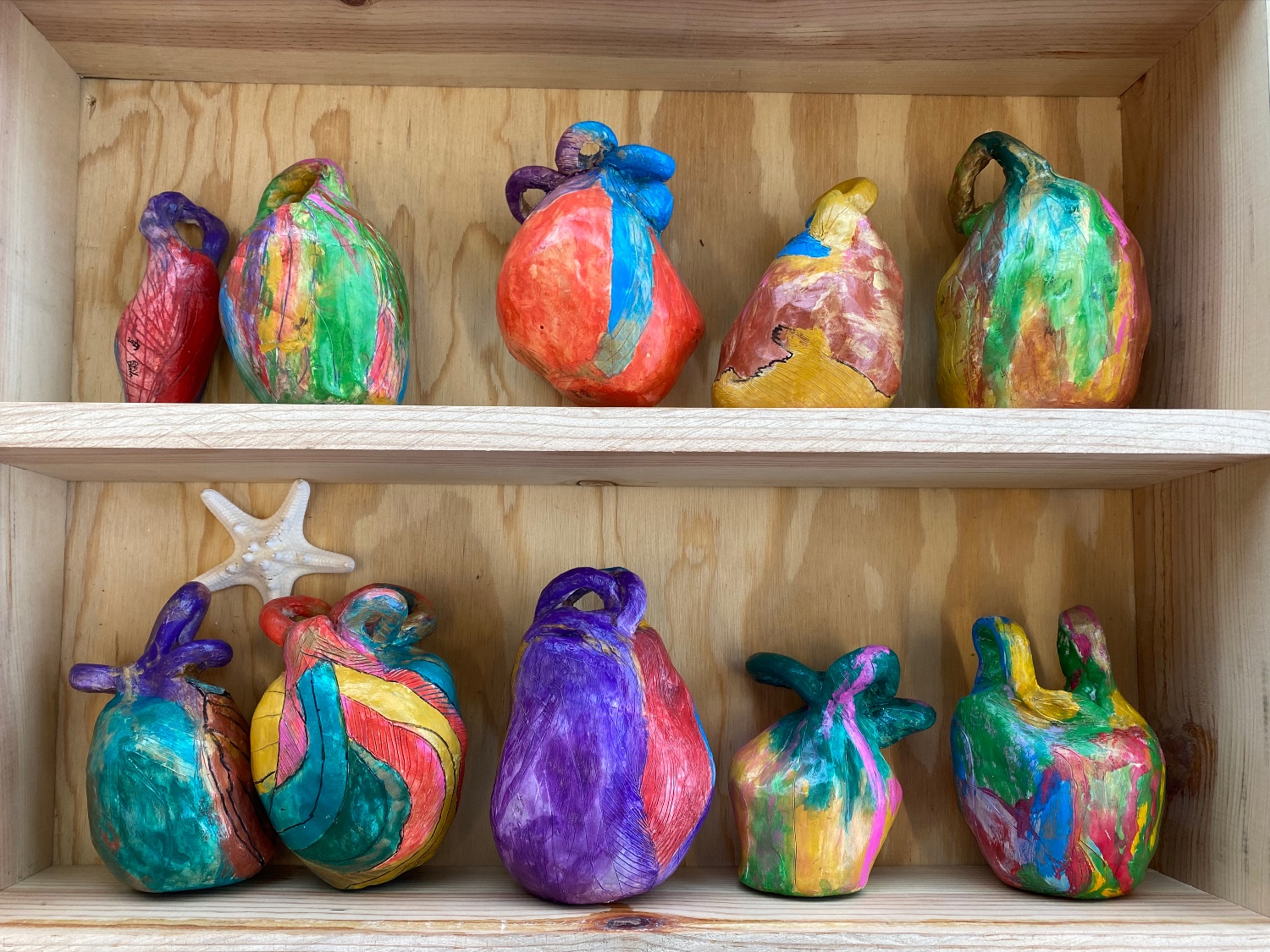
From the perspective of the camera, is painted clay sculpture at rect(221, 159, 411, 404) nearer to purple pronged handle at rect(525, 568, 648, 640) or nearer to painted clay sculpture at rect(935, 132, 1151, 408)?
purple pronged handle at rect(525, 568, 648, 640)

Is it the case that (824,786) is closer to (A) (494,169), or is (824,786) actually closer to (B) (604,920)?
(B) (604,920)

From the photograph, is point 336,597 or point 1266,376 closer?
point 1266,376

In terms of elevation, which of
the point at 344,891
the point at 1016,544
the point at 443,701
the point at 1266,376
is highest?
the point at 1266,376

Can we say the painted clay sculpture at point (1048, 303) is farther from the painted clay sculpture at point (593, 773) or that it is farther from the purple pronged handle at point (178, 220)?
the purple pronged handle at point (178, 220)

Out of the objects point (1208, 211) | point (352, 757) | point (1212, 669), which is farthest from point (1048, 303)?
point (352, 757)

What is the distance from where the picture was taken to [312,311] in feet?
2.40

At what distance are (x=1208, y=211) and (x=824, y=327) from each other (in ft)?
1.03

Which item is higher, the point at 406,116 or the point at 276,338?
the point at 406,116

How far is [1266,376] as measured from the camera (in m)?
0.70

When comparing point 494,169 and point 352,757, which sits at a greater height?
point 494,169

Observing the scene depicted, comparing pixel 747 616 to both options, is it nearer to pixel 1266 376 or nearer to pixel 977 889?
pixel 977 889

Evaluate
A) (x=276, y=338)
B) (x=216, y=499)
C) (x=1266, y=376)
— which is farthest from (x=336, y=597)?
(x=1266, y=376)

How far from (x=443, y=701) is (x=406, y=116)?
50cm

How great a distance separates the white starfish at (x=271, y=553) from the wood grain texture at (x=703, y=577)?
2 cm
